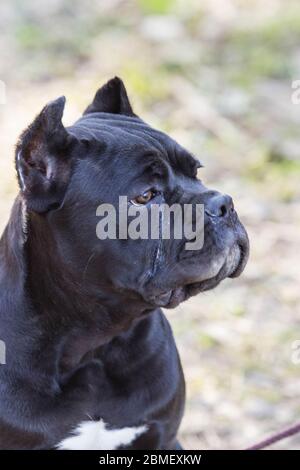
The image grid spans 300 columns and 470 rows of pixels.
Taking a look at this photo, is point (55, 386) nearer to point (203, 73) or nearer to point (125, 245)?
point (125, 245)

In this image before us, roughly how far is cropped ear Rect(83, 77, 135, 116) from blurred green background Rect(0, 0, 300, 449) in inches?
53.7

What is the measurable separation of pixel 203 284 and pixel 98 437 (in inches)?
23.3

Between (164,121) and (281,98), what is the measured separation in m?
0.73

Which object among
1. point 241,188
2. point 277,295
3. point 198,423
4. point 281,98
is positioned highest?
point 281,98

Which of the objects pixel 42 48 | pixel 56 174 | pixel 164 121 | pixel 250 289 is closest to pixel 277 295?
pixel 250 289

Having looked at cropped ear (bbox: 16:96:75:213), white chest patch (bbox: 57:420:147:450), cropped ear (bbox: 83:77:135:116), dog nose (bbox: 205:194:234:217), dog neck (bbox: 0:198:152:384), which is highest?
cropped ear (bbox: 83:77:135:116)

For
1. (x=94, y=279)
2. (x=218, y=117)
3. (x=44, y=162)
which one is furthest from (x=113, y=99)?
(x=218, y=117)

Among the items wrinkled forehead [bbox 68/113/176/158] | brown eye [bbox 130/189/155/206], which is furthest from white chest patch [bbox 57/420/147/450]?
wrinkled forehead [bbox 68/113/176/158]

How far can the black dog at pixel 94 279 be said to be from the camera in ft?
8.68

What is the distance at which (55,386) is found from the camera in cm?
285

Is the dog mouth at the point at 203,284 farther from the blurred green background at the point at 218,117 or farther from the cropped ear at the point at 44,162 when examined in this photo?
the blurred green background at the point at 218,117

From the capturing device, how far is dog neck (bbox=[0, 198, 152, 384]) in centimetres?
272

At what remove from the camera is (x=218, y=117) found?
5773mm

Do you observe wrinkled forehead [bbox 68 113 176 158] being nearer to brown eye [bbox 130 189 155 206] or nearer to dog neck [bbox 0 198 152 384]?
brown eye [bbox 130 189 155 206]
